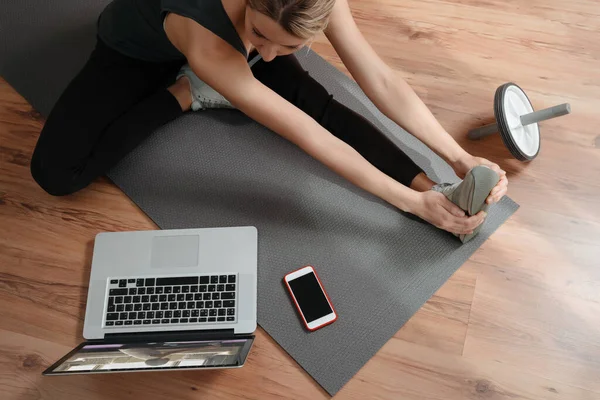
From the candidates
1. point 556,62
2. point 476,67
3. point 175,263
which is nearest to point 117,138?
point 175,263

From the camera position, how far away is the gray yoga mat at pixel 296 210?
123 cm

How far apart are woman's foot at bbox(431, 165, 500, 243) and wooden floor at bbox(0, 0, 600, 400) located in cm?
24

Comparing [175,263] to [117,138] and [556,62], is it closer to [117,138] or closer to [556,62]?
[117,138]

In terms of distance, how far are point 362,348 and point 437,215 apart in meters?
0.33

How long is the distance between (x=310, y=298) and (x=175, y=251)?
314mm

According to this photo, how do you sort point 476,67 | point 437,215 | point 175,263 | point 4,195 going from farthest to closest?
1. point 476,67
2. point 4,195
3. point 175,263
4. point 437,215

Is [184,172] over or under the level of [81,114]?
under

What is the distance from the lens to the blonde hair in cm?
81

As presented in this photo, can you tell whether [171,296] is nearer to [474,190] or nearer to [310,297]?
[310,297]

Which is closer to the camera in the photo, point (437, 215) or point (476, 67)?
point (437, 215)

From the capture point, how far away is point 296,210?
1.33m

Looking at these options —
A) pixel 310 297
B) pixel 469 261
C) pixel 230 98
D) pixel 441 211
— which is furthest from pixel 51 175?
pixel 469 261

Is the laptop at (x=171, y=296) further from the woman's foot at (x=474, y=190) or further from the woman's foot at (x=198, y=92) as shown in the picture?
the woman's foot at (x=474, y=190)

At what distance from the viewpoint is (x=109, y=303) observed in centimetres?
120
